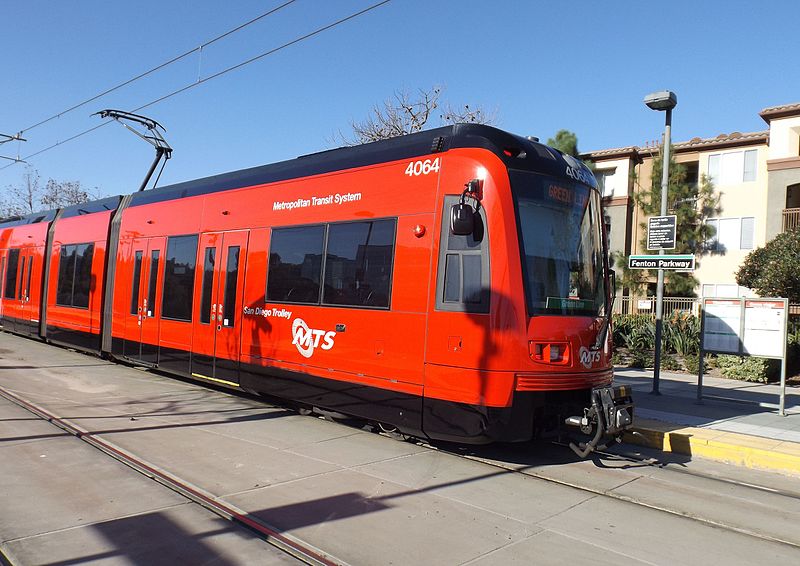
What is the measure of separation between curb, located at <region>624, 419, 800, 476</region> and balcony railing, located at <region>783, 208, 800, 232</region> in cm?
2105

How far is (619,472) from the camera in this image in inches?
265

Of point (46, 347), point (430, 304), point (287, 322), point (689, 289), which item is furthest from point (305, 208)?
point (689, 289)

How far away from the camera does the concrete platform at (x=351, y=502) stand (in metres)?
4.39

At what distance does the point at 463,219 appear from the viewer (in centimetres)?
623

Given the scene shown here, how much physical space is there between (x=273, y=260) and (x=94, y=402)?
375 cm

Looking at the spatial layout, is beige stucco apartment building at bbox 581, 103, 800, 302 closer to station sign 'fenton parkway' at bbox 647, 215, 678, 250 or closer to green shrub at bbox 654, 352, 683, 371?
green shrub at bbox 654, 352, 683, 371

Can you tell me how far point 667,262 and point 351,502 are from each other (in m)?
8.12

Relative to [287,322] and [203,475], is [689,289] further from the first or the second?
[203,475]

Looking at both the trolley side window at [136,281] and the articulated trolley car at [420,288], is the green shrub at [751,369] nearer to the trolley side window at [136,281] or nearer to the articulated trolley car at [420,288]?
the articulated trolley car at [420,288]

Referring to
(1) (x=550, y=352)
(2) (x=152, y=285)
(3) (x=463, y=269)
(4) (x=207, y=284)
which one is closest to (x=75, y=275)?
(2) (x=152, y=285)

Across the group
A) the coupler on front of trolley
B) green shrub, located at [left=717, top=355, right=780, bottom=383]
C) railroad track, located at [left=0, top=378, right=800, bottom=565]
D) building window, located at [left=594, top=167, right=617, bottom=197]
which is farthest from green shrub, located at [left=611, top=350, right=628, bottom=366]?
building window, located at [left=594, top=167, right=617, bottom=197]

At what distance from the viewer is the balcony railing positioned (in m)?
25.2

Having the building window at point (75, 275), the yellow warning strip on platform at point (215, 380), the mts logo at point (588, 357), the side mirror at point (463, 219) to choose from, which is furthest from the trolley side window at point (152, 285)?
the mts logo at point (588, 357)

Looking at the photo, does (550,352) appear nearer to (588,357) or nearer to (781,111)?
(588,357)
